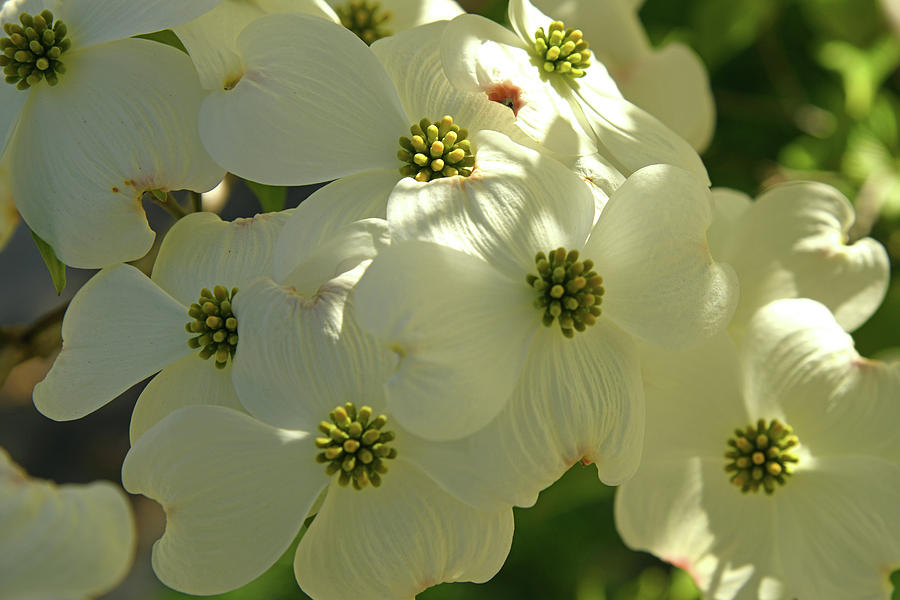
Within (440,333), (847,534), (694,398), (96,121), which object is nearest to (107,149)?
(96,121)

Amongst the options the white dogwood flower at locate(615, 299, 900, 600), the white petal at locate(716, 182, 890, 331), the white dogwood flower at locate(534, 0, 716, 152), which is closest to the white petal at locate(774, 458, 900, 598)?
the white dogwood flower at locate(615, 299, 900, 600)

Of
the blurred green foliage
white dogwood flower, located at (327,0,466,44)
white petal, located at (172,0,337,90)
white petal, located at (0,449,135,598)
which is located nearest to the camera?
white petal, located at (0,449,135,598)

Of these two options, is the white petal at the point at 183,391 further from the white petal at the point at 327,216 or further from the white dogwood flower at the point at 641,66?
the white dogwood flower at the point at 641,66

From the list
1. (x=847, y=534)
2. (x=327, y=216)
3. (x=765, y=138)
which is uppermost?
(x=327, y=216)

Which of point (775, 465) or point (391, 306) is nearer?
point (391, 306)

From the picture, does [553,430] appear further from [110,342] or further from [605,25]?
[605,25]

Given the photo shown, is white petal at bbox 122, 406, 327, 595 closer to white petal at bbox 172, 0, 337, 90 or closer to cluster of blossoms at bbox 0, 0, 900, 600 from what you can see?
cluster of blossoms at bbox 0, 0, 900, 600

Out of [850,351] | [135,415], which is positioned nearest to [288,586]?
[135,415]
